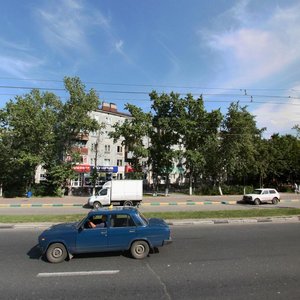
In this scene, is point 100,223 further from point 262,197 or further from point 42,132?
point 42,132

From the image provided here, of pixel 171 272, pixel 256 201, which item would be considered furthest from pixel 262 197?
pixel 171 272

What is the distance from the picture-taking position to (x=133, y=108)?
46.4 meters

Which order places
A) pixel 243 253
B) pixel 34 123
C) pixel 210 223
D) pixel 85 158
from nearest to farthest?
pixel 243 253
pixel 210 223
pixel 34 123
pixel 85 158

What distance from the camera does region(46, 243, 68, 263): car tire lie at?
9141 mm

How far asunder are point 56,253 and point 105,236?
1.41m

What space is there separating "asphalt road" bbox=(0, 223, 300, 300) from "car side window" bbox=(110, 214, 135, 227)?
946 millimetres

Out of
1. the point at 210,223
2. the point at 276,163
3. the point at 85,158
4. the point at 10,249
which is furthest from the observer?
the point at 85,158

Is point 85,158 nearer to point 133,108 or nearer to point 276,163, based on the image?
point 133,108

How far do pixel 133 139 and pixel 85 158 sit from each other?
74.8 ft

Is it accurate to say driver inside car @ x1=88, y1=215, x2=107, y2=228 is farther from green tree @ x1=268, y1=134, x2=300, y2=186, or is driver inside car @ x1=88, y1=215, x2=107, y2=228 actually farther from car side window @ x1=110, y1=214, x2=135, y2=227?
green tree @ x1=268, y1=134, x2=300, y2=186

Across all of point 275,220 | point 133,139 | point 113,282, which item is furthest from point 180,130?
point 113,282

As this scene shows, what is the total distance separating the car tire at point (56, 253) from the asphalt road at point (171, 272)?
0.20 metres

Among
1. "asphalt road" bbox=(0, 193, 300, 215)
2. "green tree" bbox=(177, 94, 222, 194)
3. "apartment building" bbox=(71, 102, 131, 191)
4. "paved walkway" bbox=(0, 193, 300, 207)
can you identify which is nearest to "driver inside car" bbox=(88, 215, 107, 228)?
"asphalt road" bbox=(0, 193, 300, 215)

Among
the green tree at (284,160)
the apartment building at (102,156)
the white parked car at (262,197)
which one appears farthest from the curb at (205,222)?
the apartment building at (102,156)
